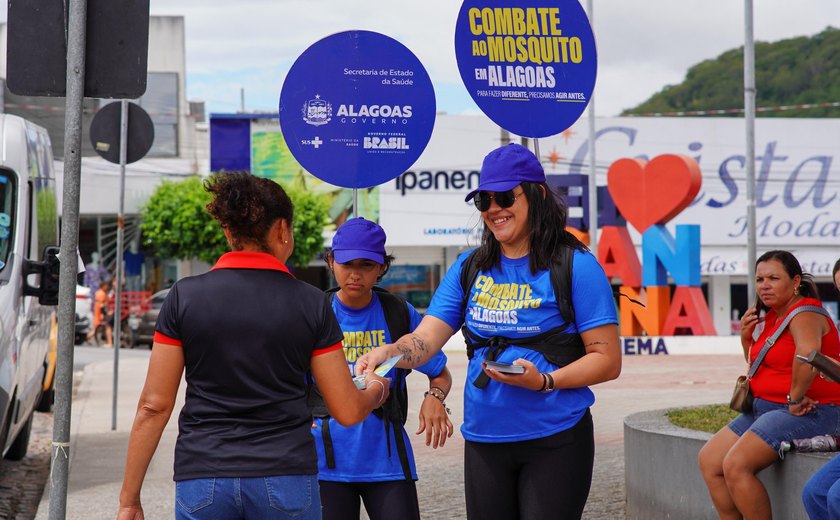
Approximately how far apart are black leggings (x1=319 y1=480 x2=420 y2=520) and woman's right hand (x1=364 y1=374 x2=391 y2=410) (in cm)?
74

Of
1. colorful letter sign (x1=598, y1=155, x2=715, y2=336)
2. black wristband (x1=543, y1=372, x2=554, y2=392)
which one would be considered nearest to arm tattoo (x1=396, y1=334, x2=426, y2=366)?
black wristband (x1=543, y1=372, x2=554, y2=392)

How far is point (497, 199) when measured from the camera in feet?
13.8

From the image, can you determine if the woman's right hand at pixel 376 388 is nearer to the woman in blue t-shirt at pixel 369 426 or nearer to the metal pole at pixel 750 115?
the woman in blue t-shirt at pixel 369 426

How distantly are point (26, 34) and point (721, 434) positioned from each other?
3525 mm

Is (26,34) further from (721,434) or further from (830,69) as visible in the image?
(830,69)

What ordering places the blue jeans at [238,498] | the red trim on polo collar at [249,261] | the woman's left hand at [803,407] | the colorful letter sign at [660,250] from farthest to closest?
1. the colorful letter sign at [660,250]
2. the woman's left hand at [803,407]
3. the red trim on polo collar at [249,261]
4. the blue jeans at [238,498]

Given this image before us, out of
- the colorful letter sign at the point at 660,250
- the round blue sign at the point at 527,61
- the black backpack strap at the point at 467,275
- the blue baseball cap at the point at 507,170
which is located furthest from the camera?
the colorful letter sign at the point at 660,250

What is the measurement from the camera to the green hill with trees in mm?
63938

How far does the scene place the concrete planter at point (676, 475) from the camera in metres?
5.53

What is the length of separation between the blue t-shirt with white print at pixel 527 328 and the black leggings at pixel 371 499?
51 cm

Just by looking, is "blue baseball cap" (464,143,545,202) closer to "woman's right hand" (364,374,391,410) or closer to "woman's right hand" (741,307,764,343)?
"woman's right hand" (364,374,391,410)

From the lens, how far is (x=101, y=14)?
16.0ft

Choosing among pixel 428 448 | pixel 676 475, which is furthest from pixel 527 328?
pixel 428 448

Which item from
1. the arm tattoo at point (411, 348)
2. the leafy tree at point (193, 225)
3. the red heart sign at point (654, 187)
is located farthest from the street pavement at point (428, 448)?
the leafy tree at point (193, 225)
